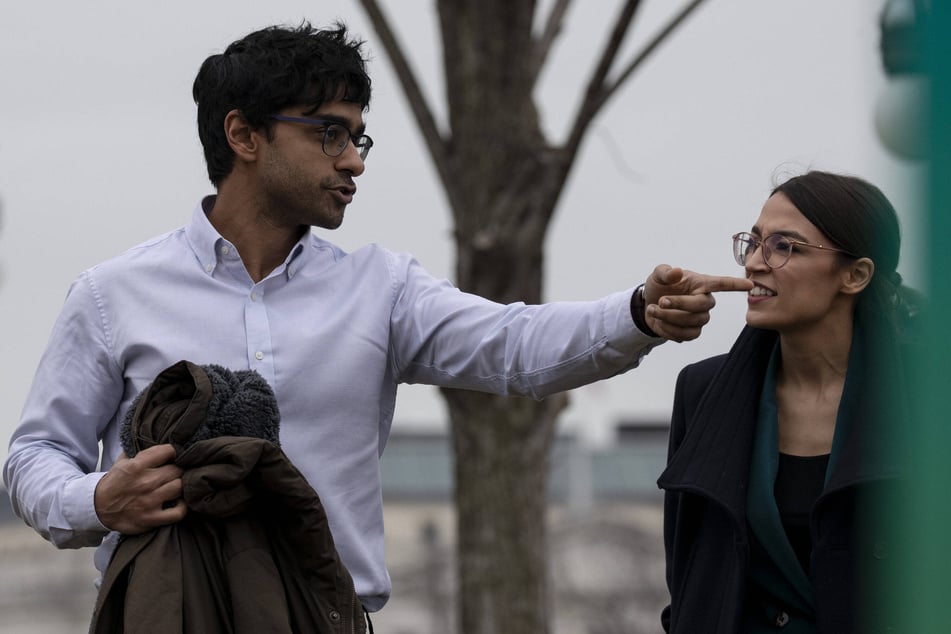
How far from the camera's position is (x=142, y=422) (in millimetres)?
2844

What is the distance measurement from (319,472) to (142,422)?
1.21ft

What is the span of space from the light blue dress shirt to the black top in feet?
1.68

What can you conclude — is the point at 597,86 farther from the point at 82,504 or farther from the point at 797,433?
the point at 82,504

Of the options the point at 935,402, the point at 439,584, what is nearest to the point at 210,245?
the point at 935,402

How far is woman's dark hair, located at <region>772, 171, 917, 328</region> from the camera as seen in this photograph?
11.0ft

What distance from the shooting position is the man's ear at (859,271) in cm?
337

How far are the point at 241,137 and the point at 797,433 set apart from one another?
1.36 meters

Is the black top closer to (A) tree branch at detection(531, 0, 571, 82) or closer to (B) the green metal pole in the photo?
(B) the green metal pole

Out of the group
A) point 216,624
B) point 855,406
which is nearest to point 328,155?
point 216,624

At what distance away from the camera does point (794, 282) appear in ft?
10.9

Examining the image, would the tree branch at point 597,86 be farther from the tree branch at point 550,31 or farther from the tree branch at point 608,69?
the tree branch at point 550,31

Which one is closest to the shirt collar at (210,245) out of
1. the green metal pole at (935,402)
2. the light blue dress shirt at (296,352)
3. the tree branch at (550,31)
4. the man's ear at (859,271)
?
the light blue dress shirt at (296,352)

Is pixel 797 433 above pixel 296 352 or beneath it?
beneath

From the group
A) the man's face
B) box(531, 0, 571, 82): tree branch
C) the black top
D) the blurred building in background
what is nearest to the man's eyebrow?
the man's face
